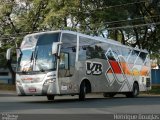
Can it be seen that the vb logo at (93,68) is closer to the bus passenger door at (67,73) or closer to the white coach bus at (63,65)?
the white coach bus at (63,65)

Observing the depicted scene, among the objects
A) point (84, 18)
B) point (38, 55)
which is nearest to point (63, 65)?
point (38, 55)

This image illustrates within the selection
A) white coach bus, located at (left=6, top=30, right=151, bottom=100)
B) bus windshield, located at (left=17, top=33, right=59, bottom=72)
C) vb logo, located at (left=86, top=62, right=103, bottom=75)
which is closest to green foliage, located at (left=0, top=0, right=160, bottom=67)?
white coach bus, located at (left=6, top=30, right=151, bottom=100)

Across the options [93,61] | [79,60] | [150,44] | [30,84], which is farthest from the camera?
[150,44]

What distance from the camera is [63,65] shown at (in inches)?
895

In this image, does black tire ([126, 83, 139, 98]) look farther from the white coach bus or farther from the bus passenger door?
the bus passenger door

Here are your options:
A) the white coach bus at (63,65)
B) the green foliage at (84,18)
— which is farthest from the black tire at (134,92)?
the green foliage at (84,18)

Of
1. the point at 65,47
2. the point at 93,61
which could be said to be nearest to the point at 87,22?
the point at 93,61

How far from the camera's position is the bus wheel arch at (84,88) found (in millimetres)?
24125

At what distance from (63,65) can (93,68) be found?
3.56 meters

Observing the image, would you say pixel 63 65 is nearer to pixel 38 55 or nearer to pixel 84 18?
pixel 38 55

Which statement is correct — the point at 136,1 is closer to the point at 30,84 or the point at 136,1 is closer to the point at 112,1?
the point at 112,1

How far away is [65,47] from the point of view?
22953 millimetres

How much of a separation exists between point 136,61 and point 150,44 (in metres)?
14.9

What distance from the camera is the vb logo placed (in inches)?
987
